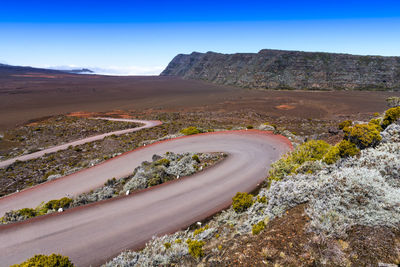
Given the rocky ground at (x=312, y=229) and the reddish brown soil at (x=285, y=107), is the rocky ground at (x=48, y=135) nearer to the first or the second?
the rocky ground at (x=312, y=229)

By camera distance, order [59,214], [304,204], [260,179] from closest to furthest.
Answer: [304,204] → [59,214] → [260,179]

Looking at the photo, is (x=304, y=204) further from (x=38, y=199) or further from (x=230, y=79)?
(x=230, y=79)

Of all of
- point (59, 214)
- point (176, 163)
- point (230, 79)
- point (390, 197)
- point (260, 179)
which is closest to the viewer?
point (390, 197)

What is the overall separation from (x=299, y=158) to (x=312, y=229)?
19.9 feet

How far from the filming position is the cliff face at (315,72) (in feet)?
307

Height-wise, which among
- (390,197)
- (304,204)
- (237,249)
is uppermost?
(390,197)

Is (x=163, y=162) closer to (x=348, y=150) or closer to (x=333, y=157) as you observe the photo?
(x=333, y=157)

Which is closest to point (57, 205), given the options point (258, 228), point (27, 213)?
point (27, 213)

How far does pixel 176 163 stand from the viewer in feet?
44.8

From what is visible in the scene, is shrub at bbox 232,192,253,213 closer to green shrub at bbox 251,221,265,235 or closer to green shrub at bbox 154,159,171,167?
green shrub at bbox 251,221,265,235

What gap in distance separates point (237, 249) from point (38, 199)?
1184cm

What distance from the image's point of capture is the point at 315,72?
104250mm

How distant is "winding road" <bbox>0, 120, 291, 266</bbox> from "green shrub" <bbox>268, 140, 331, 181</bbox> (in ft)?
4.79

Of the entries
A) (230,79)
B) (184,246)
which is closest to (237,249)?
(184,246)
